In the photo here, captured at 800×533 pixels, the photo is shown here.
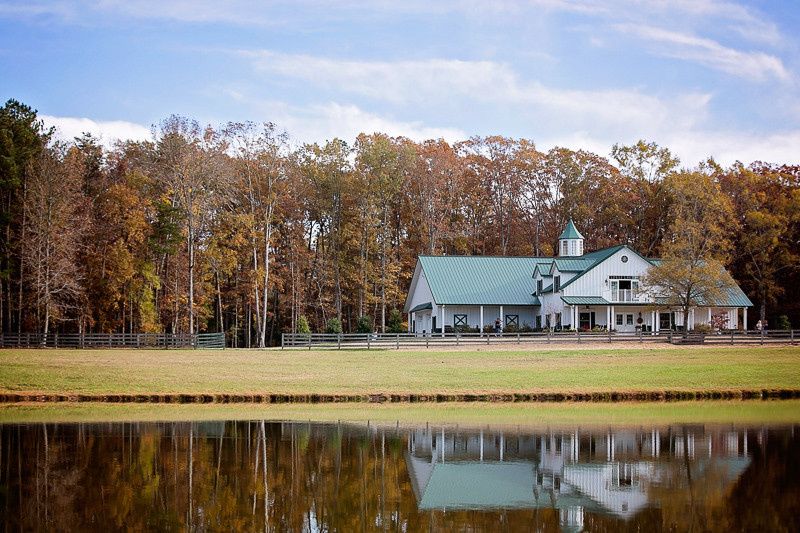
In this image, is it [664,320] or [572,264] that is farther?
[664,320]

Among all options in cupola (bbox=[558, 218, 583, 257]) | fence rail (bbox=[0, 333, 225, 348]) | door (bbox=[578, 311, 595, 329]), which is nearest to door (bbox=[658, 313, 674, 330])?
door (bbox=[578, 311, 595, 329])

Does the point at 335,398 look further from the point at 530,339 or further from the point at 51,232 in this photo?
the point at 51,232

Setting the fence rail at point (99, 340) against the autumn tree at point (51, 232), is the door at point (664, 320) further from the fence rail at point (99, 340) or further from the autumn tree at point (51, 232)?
the autumn tree at point (51, 232)

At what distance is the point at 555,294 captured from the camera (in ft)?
212

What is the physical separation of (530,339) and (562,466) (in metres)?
34.6

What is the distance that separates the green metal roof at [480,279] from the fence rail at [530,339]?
7534mm

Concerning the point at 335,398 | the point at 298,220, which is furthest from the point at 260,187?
the point at 335,398

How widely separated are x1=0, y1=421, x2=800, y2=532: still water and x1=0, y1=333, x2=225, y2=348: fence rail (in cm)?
3026

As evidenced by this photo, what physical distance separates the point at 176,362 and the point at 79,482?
2704 centimetres

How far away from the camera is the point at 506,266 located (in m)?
69.5

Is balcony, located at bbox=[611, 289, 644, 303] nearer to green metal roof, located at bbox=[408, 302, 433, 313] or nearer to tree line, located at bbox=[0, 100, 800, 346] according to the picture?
tree line, located at bbox=[0, 100, 800, 346]

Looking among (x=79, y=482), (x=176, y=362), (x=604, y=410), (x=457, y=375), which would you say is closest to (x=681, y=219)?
(x=457, y=375)

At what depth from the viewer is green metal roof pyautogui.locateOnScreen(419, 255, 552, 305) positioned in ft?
216

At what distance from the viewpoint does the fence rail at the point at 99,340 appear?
5669 cm
